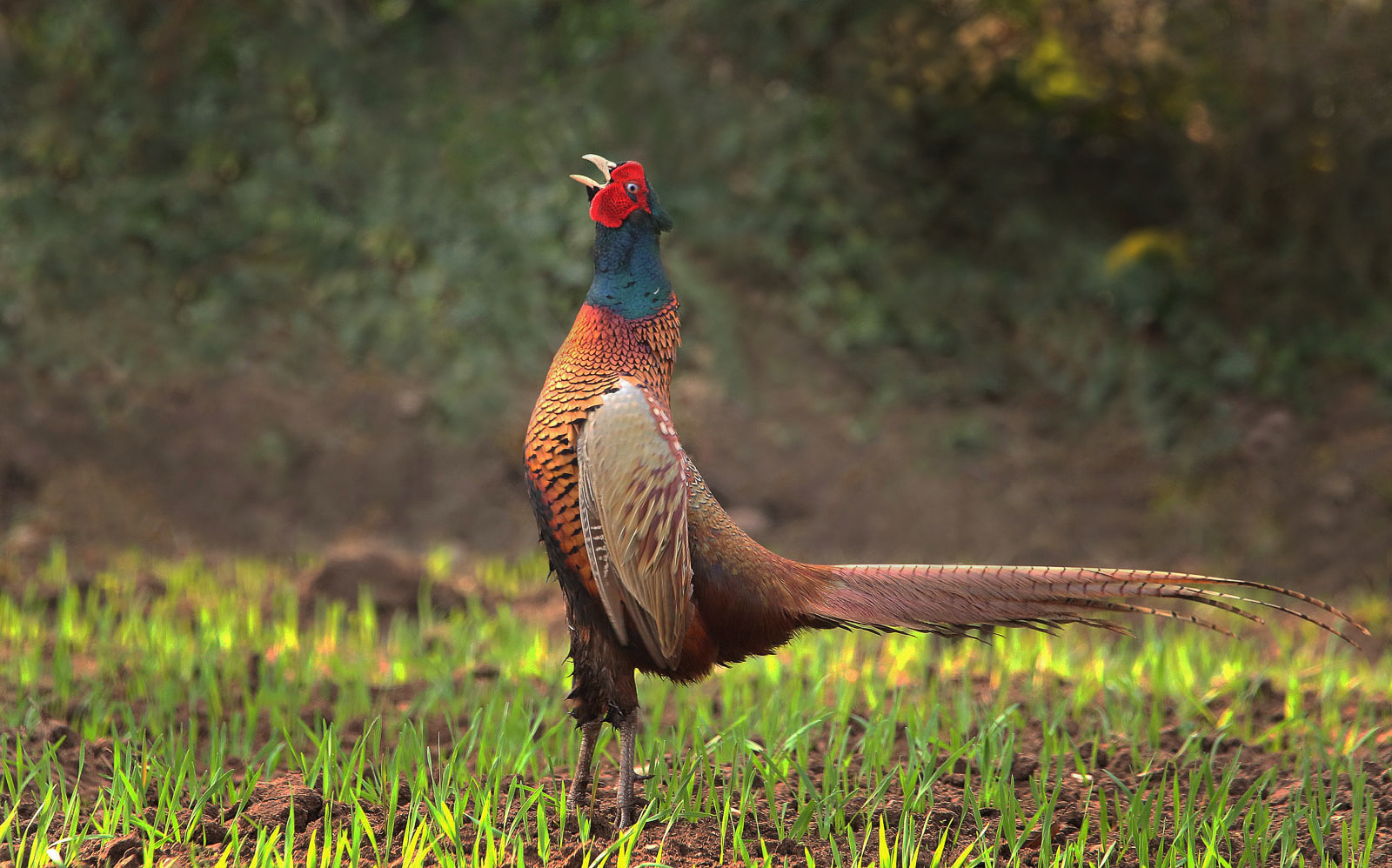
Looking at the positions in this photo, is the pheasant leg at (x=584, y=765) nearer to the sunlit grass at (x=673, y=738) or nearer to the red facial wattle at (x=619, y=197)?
the sunlit grass at (x=673, y=738)

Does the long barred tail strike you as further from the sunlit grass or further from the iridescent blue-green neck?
the iridescent blue-green neck

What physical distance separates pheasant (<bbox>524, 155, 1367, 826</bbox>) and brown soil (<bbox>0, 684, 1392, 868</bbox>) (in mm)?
200

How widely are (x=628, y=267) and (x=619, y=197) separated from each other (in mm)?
149

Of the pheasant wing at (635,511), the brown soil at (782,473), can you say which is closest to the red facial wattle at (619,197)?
the pheasant wing at (635,511)

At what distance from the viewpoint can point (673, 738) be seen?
121 inches

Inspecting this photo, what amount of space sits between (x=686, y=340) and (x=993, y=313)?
1.86 meters

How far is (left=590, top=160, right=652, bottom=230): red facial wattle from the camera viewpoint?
2529 mm

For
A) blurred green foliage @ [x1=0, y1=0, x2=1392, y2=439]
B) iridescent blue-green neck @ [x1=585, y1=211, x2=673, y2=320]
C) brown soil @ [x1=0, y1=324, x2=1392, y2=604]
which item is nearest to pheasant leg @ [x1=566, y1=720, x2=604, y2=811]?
iridescent blue-green neck @ [x1=585, y1=211, x2=673, y2=320]

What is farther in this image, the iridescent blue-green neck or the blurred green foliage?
the blurred green foliage

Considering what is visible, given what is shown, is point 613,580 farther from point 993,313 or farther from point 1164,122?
point 1164,122

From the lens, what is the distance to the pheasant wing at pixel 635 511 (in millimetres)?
2391

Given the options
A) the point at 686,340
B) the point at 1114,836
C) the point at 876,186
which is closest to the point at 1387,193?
the point at 876,186

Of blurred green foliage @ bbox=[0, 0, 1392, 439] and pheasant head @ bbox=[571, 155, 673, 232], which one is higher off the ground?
blurred green foliage @ bbox=[0, 0, 1392, 439]

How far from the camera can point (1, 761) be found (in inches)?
105
